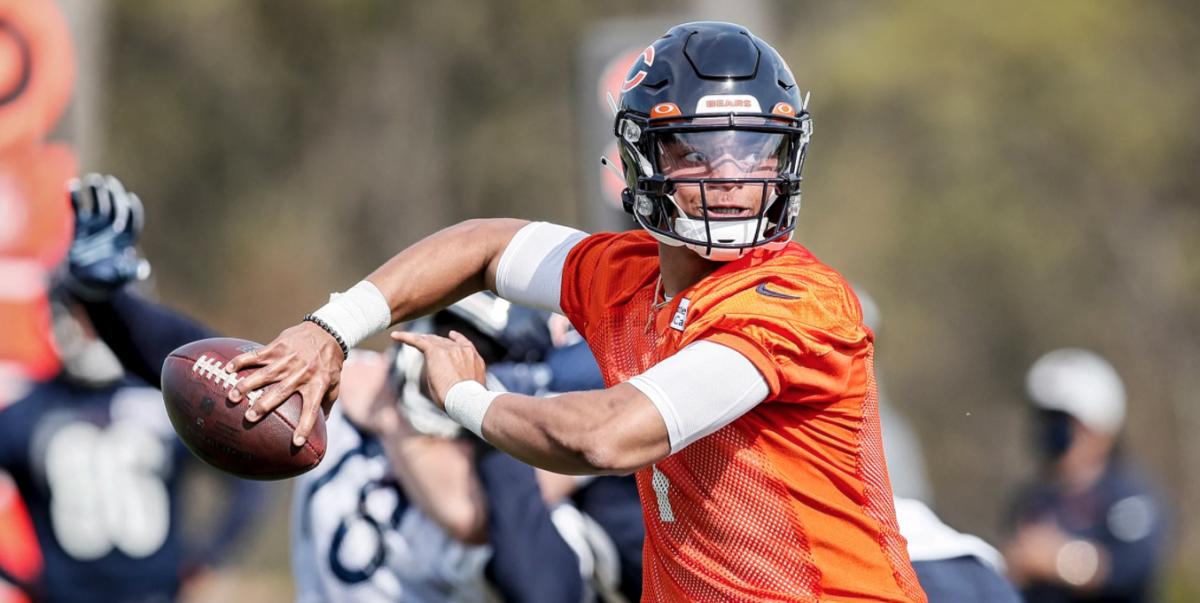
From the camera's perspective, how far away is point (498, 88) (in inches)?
868

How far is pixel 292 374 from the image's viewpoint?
3.22m

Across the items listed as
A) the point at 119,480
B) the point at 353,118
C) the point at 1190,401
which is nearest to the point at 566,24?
the point at 353,118

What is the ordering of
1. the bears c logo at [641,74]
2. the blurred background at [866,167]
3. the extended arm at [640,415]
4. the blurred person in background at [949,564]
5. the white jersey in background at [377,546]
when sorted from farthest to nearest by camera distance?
the blurred background at [866,167]
the white jersey in background at [377,546]
the blurred person in background at [949,564]
the bears c logo at [641,74]
the extended arm at [640,415]

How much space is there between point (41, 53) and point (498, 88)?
15323mm

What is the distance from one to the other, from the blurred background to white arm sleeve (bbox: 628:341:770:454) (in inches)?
482

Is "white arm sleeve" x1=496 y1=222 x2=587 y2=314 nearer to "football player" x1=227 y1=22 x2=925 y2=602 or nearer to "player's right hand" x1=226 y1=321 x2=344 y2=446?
"football player" x1=227 y1=22 x2=925 y2=602

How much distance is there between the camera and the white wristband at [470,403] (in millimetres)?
3117

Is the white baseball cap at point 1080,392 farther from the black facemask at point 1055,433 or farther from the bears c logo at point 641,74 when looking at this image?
the bears c logo at point 641,74

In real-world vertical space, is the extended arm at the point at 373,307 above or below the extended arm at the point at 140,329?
above

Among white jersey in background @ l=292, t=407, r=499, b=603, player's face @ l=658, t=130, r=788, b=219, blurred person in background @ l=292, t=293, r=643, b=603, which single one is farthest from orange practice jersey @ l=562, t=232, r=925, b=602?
white jersey in background @ l=292, t=407, r=499, b=603

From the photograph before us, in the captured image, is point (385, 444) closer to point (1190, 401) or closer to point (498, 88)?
point (1190, 401)

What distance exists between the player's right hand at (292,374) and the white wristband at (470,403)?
0.27m

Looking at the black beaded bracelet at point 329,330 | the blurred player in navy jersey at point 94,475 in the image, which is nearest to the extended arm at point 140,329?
the blurred player in navy jersey at point 94,475

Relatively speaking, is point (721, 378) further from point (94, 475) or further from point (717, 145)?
point (94, 475)
